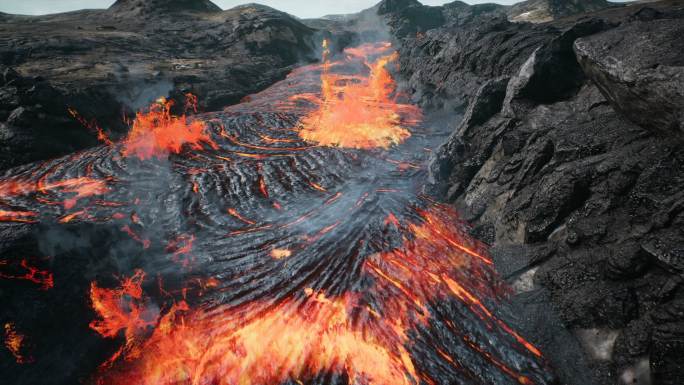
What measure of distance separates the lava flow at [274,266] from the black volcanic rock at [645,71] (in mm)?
4799

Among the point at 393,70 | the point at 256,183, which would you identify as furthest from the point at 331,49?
the point at 256,183

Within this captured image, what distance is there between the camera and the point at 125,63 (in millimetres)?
23562

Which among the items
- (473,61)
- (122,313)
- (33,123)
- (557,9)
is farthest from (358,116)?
(557,9)

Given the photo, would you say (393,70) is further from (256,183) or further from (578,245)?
(578,245)

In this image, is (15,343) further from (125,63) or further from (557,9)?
(557,9)

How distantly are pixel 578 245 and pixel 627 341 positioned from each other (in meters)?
2.14

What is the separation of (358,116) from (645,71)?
14623 mm

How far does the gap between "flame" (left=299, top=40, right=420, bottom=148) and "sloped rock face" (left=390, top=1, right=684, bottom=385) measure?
20.4 feet

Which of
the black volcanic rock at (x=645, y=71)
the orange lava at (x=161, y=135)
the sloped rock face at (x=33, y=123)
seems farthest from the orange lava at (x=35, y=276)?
the black volcanic rock at (x=645, y=71)

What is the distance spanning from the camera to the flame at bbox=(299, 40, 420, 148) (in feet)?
54.4

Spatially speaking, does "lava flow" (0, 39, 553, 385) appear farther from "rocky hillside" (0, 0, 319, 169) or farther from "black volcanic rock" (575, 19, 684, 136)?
"black volcanic rock" (575, 19, 684, 136)

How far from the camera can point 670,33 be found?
6305 millimetres

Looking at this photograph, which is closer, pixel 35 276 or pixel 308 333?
pixel 35 276

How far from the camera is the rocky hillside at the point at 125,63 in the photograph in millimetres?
14977
